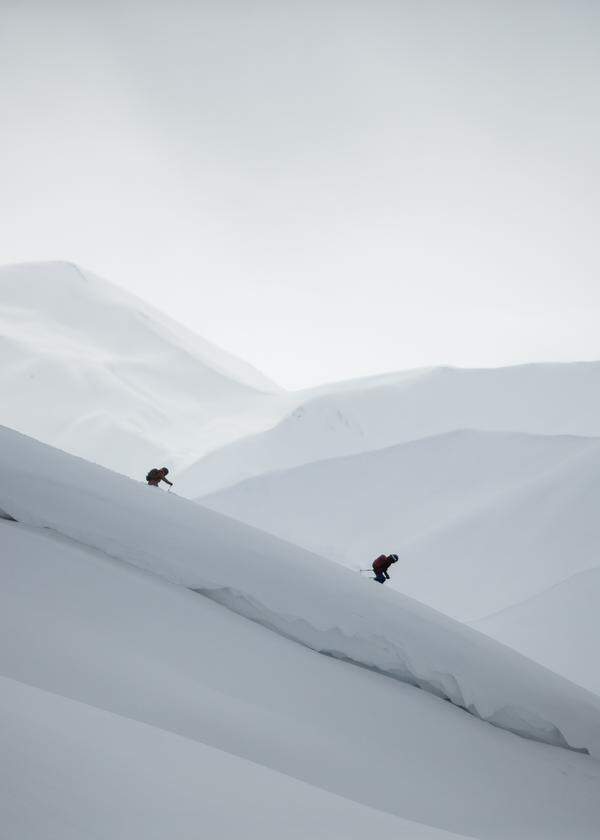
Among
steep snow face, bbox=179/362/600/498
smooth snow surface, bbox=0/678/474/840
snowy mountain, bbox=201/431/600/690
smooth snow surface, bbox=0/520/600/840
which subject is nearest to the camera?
smooth snow surface, bbox=0/678/474/840

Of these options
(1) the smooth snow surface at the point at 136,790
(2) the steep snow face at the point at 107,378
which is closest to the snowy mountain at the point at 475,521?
(1) the smooth snow surface at the point at 136,790

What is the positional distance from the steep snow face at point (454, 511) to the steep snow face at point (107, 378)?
29.4 feet

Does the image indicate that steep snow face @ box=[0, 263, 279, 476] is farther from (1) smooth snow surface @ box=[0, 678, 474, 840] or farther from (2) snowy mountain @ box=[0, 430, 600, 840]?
(1) smooth snow surface @ box=[0, 678, 474, 840]

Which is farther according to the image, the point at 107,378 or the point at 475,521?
the point at 107,378

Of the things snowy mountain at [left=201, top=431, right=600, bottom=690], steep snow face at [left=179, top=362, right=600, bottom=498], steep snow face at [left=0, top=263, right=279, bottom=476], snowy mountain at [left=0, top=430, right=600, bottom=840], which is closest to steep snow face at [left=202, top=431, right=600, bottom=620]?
snowy mountain at [left=201, top=431, right=600, bottom=690]

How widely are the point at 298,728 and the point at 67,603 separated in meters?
0.91

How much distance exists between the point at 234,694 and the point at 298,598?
62 cm

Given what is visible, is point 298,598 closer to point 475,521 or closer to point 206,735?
point 206,735

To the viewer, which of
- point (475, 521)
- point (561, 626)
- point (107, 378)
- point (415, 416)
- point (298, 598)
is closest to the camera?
point (298, 598)

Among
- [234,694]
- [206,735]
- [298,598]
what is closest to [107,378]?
[298,598]

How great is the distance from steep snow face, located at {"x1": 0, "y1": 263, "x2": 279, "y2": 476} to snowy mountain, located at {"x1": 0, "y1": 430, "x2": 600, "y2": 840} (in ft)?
66.6

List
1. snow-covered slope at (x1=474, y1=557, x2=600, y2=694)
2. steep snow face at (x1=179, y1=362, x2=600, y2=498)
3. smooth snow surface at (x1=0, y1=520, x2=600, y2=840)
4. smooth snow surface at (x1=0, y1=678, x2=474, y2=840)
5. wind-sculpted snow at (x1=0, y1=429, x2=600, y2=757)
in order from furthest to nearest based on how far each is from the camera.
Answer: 1. steep snow face at (x1=179, y1=362, x2=600, y2=498)
2. snow-covered slope at (x1=474, y1=557, x2=600, y2=694)
3. wind-sculpted snow at (x1=0, y1=429, x2=600, y2=757)
4. smooth snow surface at (x1=0, y1=520, x2=600, y2=840)
5. smooth snow surface at (x1=0, y1=678, x2=474, y2=840)

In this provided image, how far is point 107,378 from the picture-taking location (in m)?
27.5

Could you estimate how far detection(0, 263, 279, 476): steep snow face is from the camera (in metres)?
24.5
